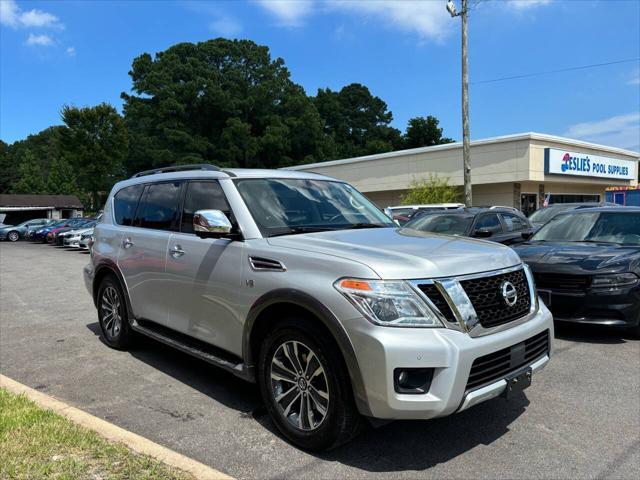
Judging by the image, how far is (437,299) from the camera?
3037 millimetres

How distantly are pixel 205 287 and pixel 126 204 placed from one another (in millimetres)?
2256

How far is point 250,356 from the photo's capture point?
3.72 metres

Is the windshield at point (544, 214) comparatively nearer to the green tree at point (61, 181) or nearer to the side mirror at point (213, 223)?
the side mirror at point (213, 223)

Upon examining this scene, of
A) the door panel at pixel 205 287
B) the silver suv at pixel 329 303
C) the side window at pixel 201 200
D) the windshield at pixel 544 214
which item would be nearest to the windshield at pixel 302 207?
the silver suv at pixel 329 303

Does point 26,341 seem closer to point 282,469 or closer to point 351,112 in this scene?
point 282,469

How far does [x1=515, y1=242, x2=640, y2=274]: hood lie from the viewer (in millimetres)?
5918

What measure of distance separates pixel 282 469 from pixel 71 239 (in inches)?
945

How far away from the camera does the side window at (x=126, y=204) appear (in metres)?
5.61

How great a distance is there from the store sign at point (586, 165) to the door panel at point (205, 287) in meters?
27.9

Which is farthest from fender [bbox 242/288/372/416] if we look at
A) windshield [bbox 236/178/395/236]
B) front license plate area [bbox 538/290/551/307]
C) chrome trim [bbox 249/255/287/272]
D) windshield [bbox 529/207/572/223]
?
windshield [bbox 529/207/572/223]

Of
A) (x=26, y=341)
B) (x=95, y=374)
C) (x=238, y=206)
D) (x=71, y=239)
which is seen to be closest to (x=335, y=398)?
(x=238, y=206)

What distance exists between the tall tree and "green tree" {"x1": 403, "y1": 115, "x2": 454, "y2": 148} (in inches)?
447

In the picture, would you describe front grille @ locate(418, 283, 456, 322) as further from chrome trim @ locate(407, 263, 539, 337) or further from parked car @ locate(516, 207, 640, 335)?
parked car @ locate(516, 207, 640, 335)

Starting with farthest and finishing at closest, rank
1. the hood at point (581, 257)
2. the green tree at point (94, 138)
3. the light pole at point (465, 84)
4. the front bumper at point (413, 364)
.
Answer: the green tree at point (94, 138)
the light pole at point (465, 84)
the hood at point (581, 257)
the front bumper at point (413, 364)
